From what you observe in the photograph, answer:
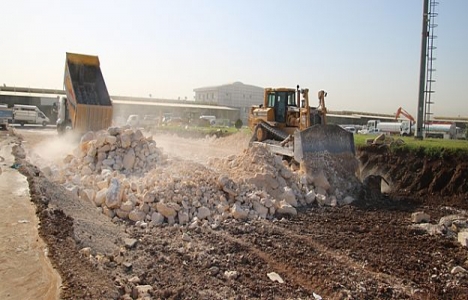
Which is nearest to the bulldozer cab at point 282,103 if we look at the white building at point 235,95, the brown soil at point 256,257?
the brown soil at point 256,257

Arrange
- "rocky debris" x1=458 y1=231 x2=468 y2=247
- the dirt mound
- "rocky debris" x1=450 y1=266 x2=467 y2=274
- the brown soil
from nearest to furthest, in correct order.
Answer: the brown soil → "rocky debris" x1=450 y1=266 x2=467 y2=274 → "rocky debris" x1=458 y1=231 x2=468 y2=247 → the dirt mound

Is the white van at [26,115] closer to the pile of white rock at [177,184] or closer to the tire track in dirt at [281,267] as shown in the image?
the pile of white rock at [177,184]

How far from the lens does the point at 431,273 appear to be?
5.61 metres

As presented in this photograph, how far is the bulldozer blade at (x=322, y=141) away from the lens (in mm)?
11180

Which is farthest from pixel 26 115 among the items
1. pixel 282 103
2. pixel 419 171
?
pixel 419 171

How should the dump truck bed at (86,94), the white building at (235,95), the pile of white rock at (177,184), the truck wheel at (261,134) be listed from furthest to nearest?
the white building at (235,95) < the dump truck bed at (86,94) < the truck wheel at (261,134) < the pile of white rock at (177,184)

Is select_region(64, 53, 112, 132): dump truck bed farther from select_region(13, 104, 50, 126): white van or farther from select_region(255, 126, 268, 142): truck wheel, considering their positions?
select_region(13, 104, 50, 126): white van

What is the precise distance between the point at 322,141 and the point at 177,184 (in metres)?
4.93

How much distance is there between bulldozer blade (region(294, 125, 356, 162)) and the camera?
11180mm

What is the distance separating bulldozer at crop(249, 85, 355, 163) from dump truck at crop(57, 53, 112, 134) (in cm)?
561

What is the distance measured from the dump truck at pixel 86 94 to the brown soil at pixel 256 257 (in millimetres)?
6245

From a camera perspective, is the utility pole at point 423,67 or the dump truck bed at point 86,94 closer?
the dump truck bed at point 86,94

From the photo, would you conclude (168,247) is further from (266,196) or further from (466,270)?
(466,270)

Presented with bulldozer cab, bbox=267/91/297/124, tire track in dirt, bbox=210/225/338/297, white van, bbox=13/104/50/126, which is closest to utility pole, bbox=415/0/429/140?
bulldozer cab, bbox=267/91/297/124
